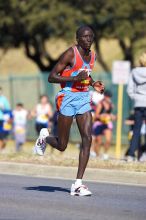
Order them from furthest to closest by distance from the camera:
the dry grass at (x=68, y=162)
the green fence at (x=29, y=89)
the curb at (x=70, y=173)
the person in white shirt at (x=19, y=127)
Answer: the green fence at (x=29, y=89)
the person in white shirt at (x=19, y=127)
the dry grass at (x=68, y=162)
the curb at (x=70, y=173)

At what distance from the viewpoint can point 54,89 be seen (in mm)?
29844

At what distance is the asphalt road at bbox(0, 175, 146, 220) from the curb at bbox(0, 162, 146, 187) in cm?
56

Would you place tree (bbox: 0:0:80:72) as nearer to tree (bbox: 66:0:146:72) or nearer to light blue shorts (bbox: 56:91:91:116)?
tree (bbox: 66:0:146:72)

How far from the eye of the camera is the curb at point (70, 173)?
1301cm

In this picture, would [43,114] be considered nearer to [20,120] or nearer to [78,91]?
[20,120]

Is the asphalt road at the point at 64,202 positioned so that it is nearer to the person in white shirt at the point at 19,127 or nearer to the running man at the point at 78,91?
the running man at the point at 78,91

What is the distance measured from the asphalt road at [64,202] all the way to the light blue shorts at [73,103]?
3.46ft

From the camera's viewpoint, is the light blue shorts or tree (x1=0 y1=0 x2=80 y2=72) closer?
the light blue shorts

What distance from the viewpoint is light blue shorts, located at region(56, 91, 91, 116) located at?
10.7 m

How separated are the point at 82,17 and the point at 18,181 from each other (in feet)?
63.8

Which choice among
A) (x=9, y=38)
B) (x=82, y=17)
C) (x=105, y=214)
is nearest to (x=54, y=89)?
(x=82, y=17)

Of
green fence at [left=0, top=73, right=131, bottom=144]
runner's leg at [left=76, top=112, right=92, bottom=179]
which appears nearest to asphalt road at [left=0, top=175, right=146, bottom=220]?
runner's leg at [left=76, top=112, right=92, bottom=179]

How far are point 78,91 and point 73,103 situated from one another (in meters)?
0.16

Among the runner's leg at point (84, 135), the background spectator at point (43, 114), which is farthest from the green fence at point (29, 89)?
the runner's leg at point (84, 135)
